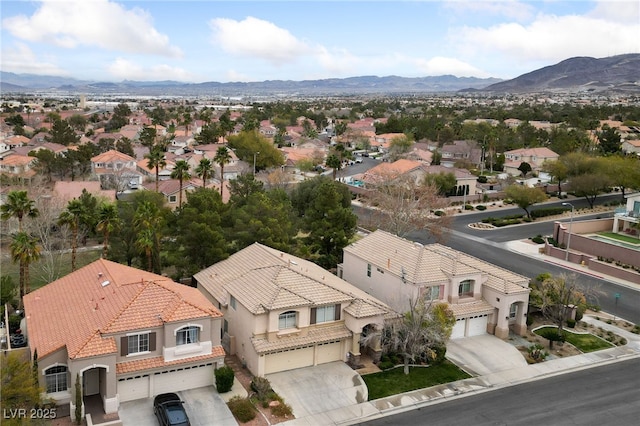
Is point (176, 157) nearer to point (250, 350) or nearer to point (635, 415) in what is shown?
point (250, 350)

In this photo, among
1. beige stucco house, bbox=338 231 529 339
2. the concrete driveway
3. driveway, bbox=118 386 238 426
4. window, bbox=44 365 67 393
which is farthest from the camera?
beige stucco house, bbox=338 231 529 339

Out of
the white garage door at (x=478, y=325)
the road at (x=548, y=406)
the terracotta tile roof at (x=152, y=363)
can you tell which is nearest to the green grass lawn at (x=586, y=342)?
the road at (x=548, y=406)

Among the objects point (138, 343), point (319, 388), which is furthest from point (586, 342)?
point (138, 343)

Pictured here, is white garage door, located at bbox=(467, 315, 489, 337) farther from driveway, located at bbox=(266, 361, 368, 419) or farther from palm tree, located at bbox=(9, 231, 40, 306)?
palm tree, located at bbox=(9, 231, 40, 306)

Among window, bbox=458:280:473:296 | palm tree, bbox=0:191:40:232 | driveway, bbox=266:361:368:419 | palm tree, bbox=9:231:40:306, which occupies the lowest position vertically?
driveway, bbox=266:361:368:419

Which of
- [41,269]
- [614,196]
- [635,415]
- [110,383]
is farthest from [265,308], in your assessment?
[614,196]

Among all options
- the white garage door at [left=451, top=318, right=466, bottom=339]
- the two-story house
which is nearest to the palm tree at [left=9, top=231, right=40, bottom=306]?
the two-story house
